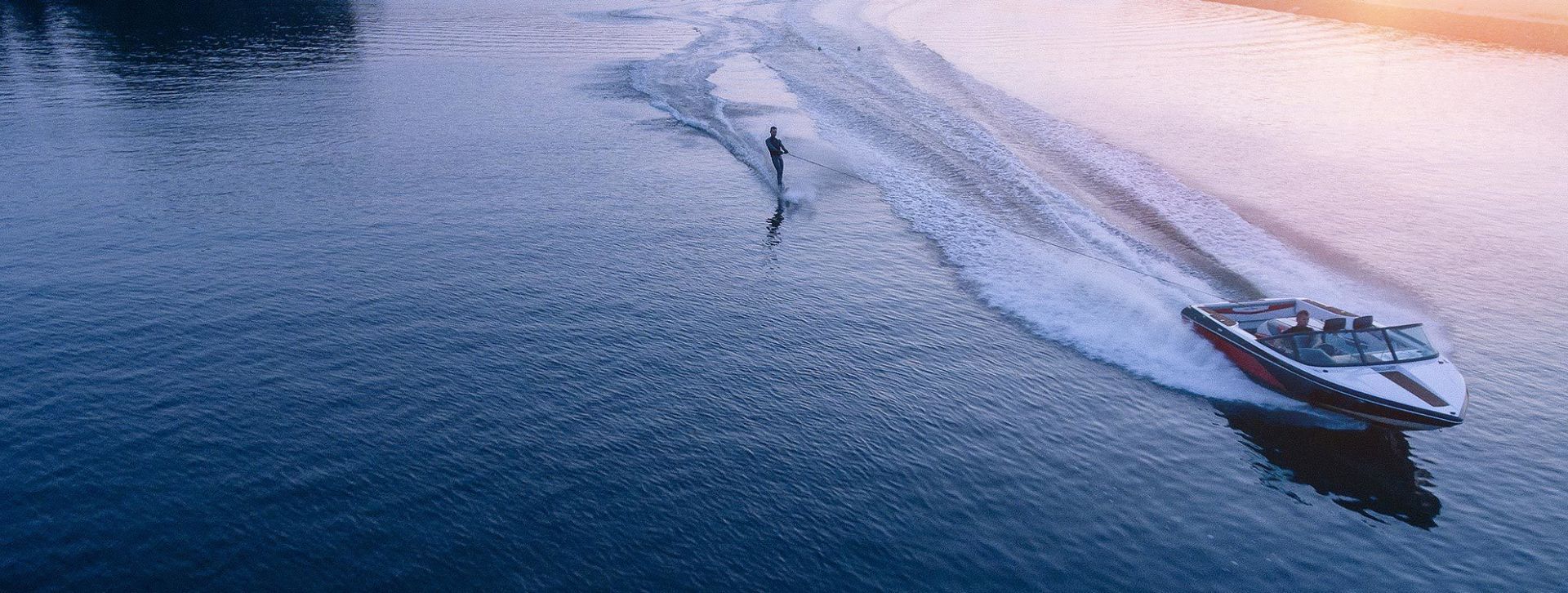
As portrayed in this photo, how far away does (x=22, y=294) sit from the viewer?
2578 cm

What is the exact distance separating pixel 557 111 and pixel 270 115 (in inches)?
518

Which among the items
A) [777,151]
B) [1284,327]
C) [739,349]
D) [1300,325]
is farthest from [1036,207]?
[739,349]

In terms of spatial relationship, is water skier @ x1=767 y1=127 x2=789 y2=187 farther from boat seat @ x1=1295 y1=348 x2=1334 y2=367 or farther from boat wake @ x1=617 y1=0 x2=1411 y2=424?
boat seat @ x1=1295 y1=348 x2=1334 y2=367

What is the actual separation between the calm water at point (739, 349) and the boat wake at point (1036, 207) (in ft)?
0.63

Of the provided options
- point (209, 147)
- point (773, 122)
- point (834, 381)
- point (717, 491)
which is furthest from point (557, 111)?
point (717, 491)

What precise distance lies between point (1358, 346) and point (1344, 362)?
546 millimetres

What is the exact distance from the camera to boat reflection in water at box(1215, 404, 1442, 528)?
730 inches

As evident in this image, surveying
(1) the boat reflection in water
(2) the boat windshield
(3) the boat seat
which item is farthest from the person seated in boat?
(1) the boat reflection in water

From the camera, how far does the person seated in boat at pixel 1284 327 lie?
866 inches

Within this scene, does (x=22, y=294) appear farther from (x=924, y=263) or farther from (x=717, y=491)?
(x=924, y=263)

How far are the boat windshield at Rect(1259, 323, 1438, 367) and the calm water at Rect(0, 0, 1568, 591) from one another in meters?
1.23

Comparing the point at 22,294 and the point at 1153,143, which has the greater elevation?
the point at 1153,143

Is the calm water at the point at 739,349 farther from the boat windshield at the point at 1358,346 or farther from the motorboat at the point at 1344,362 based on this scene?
the boat windshield at the point at 1358,346

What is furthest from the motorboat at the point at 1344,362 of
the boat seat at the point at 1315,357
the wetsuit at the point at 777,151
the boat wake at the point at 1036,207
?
the wetsuit at the point at 777,151
